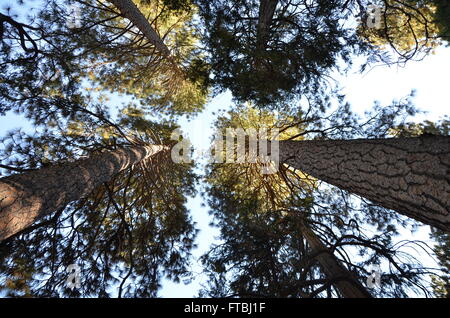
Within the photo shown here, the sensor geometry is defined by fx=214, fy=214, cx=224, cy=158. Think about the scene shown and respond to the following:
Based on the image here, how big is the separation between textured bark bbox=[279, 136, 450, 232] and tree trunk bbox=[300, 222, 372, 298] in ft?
3.03

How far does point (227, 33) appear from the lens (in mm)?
4098

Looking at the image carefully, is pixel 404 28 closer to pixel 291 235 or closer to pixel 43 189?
pixel 291 235

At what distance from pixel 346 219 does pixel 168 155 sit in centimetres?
541

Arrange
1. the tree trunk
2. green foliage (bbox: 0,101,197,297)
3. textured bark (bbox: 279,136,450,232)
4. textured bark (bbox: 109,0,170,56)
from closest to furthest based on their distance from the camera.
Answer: textured bark (bbox: 279,136,450,232) → the tree trunk → green foliage (bbox: 0,101,197,297) → textured bark (bbox: 109,0,170,56)

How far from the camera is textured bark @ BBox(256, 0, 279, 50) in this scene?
4082mm

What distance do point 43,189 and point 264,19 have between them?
4586 mm

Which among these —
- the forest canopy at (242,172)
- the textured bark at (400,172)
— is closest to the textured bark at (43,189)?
the forest canopy at (242,172)

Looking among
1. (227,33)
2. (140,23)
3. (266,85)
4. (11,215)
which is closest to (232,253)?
(11,215)

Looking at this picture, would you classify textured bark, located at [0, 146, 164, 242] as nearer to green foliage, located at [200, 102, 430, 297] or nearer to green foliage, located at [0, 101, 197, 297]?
green foliage, located at [0, 101, 197, 297]

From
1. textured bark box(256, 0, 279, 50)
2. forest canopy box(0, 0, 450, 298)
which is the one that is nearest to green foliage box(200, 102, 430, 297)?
forest canopy box(0, 0, 450, 298)

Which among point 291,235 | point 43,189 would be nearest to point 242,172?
point 291,235

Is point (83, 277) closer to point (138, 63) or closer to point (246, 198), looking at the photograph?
point (246, 198)

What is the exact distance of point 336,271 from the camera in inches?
115

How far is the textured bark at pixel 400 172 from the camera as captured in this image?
1.67 meters
